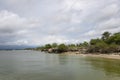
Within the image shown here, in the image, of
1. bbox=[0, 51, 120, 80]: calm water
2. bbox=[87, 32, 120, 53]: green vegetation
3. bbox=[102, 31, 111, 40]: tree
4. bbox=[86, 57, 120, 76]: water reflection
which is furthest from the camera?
bbox=[102, 31, 111, 40]: tree

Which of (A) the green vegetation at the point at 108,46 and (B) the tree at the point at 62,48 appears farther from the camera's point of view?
(B) the tree at the point at 62,48

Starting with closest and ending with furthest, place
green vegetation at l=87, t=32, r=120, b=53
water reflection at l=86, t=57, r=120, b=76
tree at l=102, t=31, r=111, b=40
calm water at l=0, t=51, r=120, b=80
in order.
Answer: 1. calm water at l=0, t=51, r=120, b=80
2. water reflection at l=86, t=57, r=120, b=76
3. green vegetation at l=87, t=32, r=120, b=53
4. tree at l=102, t=31, r=111, b=40

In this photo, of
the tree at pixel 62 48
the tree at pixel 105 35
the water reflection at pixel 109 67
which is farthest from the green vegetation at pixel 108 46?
the water reflection at pixel 109 67

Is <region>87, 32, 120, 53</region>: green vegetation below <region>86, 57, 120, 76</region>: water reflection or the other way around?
the other way around

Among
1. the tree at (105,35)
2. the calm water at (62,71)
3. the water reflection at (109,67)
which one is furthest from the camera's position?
the tree at (105,35)

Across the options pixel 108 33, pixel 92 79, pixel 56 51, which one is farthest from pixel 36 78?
pixel 56 51

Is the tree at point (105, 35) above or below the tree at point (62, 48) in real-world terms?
above

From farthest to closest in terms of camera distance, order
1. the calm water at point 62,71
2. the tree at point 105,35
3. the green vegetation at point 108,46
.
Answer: the tree at point 105,35, the green vegetation at point 108,46, the calm water at point 62,71

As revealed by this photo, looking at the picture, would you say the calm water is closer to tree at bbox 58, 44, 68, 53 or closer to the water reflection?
the water reflection

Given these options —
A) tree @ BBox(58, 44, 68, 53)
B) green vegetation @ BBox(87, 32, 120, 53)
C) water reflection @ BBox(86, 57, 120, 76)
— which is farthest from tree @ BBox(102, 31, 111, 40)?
water reflection @ BBox(86, 57, 120, 76)

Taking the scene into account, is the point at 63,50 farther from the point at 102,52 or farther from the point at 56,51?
the point at 102,52

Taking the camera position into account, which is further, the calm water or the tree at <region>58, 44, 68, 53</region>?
the tree at <region>58, 44, 68, 53</region>

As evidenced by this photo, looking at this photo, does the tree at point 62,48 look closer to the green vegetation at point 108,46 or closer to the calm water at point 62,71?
the green vegetation at point 108,46

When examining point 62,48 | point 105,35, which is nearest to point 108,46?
point 105,35
